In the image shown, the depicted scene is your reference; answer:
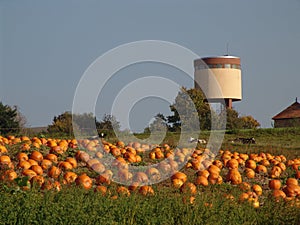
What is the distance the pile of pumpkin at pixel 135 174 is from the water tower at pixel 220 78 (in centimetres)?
4609

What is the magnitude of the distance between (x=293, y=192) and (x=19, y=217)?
4085mm

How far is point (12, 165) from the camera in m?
7.84

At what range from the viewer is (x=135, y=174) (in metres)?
7.70

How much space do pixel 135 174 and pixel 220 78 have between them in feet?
170

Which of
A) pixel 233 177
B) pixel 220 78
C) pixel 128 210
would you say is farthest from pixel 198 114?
pixel 128 210

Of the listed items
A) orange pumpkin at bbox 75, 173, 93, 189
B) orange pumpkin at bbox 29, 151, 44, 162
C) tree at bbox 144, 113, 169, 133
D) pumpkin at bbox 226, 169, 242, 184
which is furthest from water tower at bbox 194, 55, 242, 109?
orange pumpkin at bbox 75, 173, 93, 189

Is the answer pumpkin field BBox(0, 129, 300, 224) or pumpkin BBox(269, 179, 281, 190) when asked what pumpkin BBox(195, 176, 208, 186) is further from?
pumpkin BBox(269, 179, 281, 190)

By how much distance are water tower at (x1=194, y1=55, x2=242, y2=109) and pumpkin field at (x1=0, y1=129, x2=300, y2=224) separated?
4601 cm

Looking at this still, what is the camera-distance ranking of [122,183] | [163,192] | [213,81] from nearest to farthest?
[163,192]
[122,183]
[213,81]

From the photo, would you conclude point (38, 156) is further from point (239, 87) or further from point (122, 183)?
point (239, 87)

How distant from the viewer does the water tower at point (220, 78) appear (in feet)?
187

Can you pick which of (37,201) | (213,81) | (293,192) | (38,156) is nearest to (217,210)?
(37,201)

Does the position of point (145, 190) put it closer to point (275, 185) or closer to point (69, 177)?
point (69, 177)

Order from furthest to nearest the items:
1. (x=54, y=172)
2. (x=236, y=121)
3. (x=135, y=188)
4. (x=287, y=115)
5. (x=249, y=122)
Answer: (x=287, y=115)
(x=249, y=122)
(x=236, y=121)
(x=54, y=172)
(x=135, y=188)
